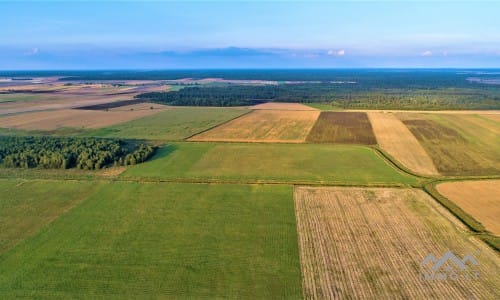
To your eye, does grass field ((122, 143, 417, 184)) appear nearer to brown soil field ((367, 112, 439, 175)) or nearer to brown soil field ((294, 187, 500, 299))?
brown soil field ((367, 112, 439, 175))

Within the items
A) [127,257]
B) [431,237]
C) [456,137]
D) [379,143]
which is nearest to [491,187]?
[431,237]

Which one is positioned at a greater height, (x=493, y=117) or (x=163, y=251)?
(x=493, y=117)

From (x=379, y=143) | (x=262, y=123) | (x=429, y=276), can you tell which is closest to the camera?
(x=429, y=276)

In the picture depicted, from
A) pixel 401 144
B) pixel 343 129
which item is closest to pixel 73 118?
pixel 343 129

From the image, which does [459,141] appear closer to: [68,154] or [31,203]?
[68,154]

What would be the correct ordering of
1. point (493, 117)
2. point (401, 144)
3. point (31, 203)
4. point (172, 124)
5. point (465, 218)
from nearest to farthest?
point (465, 218)
point (31, 203)
point (401, 144)
point (172, 124)
point (493, 117)

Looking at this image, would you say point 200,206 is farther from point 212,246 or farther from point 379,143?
point 379,143

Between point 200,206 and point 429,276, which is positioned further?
point 200,206
